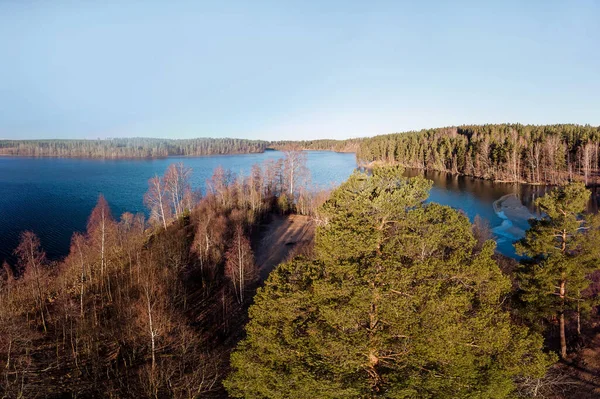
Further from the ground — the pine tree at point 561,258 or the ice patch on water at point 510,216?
the pine tree at point 561,258

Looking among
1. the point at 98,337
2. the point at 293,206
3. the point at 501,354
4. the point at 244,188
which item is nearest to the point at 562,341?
the point at 501,354

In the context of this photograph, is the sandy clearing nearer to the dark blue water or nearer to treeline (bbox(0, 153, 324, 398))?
treeline (bbox(0, 153, 324, 398))

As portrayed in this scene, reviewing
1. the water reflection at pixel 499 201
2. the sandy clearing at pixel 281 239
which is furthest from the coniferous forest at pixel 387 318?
the water reflection at pixel 499 201

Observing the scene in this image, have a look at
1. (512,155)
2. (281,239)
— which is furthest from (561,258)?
(512,155)

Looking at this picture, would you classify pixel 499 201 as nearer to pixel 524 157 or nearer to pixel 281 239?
pixel 524 157

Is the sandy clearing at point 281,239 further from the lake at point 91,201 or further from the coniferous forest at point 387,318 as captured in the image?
the coniferous forest at point 387,318

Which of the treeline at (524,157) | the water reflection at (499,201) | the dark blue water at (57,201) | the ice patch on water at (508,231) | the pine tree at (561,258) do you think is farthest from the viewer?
the treeline at (524,157)
